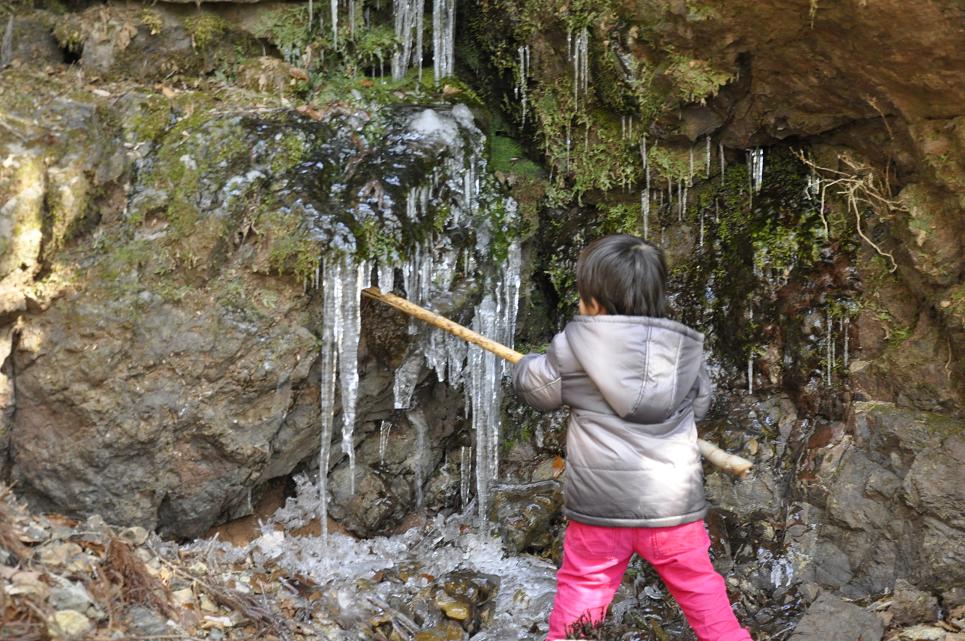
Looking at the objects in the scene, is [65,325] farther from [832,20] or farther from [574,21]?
[832,20]

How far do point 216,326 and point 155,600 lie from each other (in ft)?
5.81

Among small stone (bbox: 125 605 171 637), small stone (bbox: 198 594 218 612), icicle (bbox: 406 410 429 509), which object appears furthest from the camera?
icicle (bbox: 406 410 429 509)

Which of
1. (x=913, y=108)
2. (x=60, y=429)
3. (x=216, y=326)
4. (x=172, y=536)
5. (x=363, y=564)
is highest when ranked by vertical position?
(x=913, y=108)

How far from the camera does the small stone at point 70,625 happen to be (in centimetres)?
332

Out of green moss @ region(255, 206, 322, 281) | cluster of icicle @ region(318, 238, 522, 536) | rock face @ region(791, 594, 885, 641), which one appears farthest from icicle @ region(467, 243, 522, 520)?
rock face @ region(791, 594, 885, 641)

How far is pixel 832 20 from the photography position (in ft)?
15.6

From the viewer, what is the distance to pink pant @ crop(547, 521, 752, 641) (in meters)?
3.86

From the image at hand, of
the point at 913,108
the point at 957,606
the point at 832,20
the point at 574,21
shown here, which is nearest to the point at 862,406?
the point at 957,606

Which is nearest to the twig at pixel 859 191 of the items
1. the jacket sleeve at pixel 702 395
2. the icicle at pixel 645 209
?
the icicle at pixel 645 209

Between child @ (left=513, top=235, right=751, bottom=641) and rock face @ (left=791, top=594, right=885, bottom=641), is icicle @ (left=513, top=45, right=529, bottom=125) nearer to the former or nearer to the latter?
child @ (left=513, top=235, right=751, bottom=641)

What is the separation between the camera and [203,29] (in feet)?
21.7

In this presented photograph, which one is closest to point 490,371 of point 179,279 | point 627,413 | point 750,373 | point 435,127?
point 435,127

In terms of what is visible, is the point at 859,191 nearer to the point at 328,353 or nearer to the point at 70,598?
the point at 328,353

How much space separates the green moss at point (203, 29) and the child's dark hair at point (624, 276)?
4.21 meters
